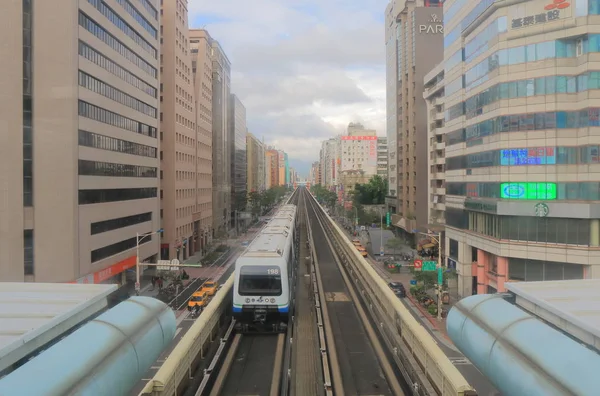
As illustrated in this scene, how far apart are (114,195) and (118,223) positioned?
2396 mm

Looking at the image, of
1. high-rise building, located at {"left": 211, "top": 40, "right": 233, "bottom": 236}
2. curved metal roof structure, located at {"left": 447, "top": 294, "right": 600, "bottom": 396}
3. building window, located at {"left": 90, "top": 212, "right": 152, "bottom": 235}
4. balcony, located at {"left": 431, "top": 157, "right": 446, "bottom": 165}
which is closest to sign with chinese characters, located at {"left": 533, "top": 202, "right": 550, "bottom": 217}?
curved metal roof structure, located at {"left": 447, "top": 294, "right": 600, "bottom": 396}

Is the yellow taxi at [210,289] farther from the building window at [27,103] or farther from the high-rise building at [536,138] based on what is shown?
the high-rise building at [536,138]

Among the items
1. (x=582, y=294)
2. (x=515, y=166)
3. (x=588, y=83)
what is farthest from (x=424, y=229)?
(x=582, y=294)

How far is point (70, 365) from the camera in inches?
258

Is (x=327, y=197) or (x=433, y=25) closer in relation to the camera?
(x=433, y=25)

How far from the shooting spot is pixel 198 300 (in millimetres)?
32500

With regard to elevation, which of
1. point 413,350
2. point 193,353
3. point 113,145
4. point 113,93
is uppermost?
point 113,93

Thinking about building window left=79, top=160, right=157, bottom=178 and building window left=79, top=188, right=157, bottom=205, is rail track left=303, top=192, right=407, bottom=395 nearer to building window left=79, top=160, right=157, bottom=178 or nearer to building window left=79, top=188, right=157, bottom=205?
building window left=79, top=188, right=157, bottom=205

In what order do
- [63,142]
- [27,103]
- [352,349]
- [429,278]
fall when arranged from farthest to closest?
[429,278] → [63,142] → [27,103] → [352,349]

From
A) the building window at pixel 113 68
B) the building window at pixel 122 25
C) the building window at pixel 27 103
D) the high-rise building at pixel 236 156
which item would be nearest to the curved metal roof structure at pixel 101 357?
the building window at pixel 27 103

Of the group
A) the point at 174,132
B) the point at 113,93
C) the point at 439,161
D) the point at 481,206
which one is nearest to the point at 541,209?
the point at 481,206

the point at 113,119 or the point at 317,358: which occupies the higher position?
the point at 113,119

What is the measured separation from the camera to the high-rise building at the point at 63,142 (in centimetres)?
2736

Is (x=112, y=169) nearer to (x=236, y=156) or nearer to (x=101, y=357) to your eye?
(x=101, y=357)
